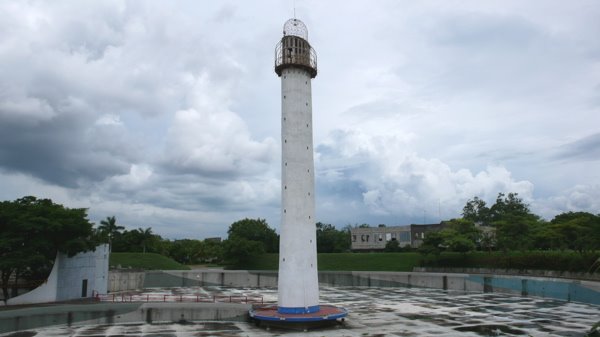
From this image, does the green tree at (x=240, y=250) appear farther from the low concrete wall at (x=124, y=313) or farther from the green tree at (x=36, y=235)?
the low concrete wall at (x=124, y=313)

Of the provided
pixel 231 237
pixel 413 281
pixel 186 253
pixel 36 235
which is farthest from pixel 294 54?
pixel 186 253

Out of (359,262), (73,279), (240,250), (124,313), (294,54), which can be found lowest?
(124,313)

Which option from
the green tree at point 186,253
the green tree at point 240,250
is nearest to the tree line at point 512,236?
the green tree at point 240,250

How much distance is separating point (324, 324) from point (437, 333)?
6875mm

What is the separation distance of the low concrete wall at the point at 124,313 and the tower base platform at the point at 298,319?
9.88ft

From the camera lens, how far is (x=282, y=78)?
32.5 m

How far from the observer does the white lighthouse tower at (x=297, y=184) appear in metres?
30.2

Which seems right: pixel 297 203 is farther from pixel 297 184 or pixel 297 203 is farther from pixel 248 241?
pixel 248 241

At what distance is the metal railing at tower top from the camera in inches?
1260

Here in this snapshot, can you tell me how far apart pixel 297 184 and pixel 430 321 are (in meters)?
13.4

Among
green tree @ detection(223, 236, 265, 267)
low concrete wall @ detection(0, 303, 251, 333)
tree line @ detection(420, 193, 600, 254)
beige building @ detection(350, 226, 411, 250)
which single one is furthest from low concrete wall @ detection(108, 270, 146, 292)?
beige building @ detection(350, 226, 411, 250)

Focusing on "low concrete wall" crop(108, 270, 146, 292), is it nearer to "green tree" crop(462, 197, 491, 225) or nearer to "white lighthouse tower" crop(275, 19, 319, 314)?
"white lighthouse tower" crop(275, 19, 319, 314)

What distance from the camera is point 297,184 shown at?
3069cm

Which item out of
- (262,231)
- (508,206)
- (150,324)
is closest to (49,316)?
(150,324)
